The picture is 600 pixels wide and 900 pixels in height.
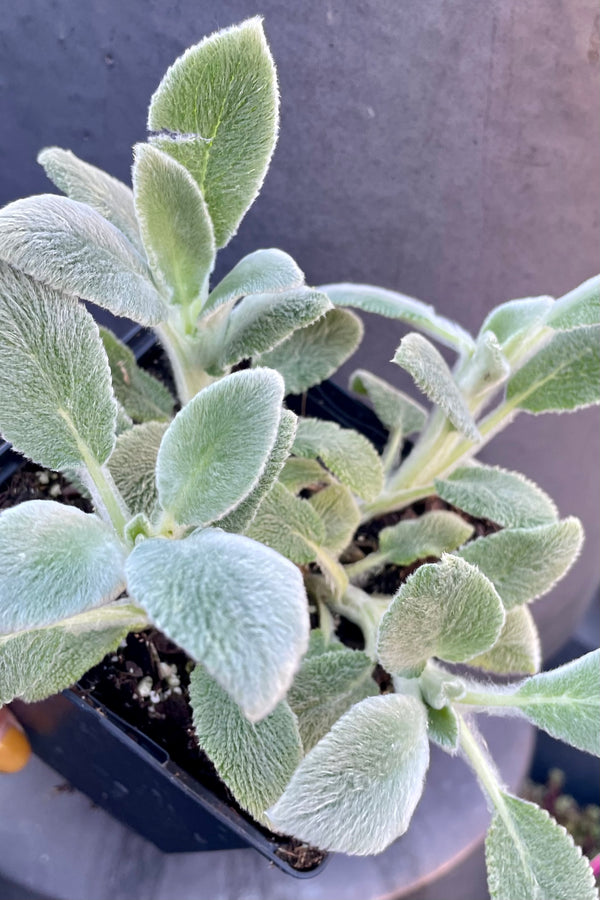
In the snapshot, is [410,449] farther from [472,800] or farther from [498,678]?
[472,800]

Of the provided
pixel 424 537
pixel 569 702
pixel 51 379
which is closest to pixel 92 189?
pixel 51 379

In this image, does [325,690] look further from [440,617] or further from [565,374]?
[565,374]

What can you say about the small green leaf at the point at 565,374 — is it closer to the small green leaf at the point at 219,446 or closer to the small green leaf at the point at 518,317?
the small green leaf at the point at 518,317

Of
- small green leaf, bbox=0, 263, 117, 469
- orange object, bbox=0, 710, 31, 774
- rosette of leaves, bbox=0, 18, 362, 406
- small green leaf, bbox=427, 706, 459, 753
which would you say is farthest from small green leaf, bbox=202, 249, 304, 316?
orange object, bbox=0, 710, 31, 774

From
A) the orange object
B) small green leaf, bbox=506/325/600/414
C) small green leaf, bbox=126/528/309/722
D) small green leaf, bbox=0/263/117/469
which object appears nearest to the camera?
small green leaf, bbox=126/528/309/722

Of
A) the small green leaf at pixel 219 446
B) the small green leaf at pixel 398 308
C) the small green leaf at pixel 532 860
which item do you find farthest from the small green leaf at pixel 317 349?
the small green leaf at pixel 532 860

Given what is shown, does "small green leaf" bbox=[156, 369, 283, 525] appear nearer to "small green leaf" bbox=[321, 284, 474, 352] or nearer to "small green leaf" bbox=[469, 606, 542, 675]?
"small green leaf" bbox=[321, 284, 474, 352]
